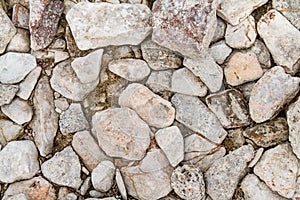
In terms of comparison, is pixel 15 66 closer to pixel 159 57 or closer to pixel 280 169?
pixel 159 57

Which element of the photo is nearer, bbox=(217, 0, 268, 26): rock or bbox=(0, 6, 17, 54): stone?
bbox=(217, 0, 268, 26): rock

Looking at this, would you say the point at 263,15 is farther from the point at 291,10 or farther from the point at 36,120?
the point at 36,120

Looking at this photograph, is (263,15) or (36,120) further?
(36,120)

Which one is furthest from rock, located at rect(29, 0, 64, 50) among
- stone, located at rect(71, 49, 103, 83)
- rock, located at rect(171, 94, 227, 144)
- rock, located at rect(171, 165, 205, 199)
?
rock, located at rect(171, 165, 205, 199)

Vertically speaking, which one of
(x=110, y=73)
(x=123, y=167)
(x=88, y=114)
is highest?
(x=110, y=73)

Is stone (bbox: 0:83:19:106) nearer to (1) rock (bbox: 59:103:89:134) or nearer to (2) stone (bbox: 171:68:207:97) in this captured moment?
(1) rock (bbox: 59:103:89:134)

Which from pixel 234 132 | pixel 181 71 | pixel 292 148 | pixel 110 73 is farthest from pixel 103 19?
pixel 292 148

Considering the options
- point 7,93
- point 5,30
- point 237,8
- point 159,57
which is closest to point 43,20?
point 5,30
